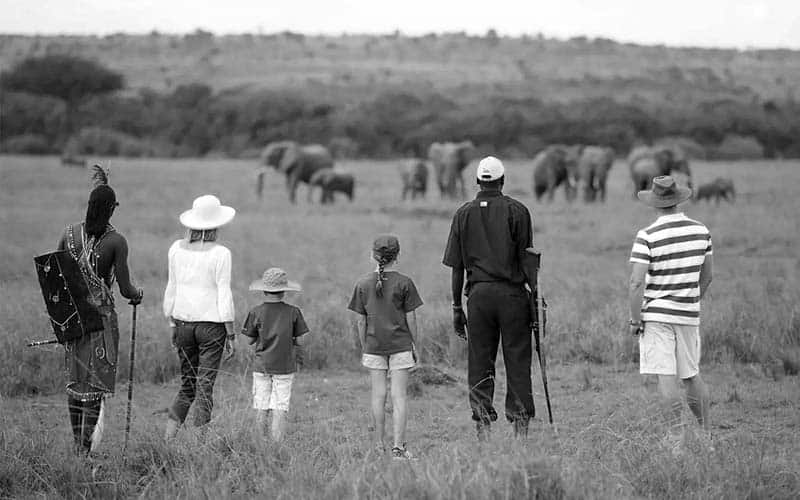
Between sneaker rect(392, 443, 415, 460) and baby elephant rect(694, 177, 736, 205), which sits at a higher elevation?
baby elephant rect(694, 177, 736, 205)

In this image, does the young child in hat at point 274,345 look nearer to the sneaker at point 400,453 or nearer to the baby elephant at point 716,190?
the sneaker at point 400,453

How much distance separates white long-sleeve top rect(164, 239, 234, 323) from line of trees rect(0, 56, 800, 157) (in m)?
42.2

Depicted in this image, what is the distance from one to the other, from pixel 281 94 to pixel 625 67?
1385 inches

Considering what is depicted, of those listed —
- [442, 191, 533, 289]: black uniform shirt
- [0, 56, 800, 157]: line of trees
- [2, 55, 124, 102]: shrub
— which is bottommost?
[442, 191, 533, 289]: black uniform shirt

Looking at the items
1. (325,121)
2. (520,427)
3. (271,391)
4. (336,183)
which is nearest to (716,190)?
(336,183)

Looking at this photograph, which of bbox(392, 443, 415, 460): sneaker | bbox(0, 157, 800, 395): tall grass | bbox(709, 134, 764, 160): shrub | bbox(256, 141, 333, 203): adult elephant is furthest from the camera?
bbox(709, 134, 764, 160): shrub

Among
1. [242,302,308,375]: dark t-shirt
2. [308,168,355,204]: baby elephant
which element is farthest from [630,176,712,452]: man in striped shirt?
[308,168,355,204]: baby elephant

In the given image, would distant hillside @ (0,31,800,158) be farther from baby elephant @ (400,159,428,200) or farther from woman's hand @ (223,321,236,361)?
woman's hand @ (223,321,236,361)

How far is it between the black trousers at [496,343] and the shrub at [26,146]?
138 feet

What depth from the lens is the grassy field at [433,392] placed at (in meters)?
5.91

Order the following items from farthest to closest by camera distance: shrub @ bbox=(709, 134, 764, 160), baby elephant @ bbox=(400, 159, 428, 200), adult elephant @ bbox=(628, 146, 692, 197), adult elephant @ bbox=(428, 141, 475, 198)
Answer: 1. shrub @ bbox=(709, 134, 764, 160)
2. adult elephant @ bbox=(428, 141, 475, 198)
3. baby elephant @ bbox=(400, 159, 428, 200)
4. adult elephant @ bbox=(628, 146, 692, 197)

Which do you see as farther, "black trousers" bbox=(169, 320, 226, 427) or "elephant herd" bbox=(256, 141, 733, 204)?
"elephant herd" bbox=(256, 141, 733, 204)

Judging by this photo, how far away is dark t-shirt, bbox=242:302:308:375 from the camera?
702 centimetres

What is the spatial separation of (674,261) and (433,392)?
3.00 meters
